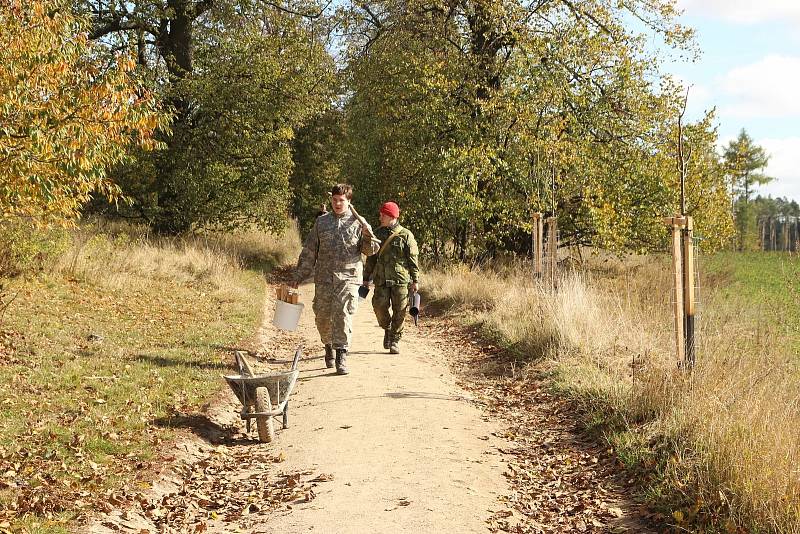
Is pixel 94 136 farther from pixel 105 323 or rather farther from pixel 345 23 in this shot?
pixel 345 23

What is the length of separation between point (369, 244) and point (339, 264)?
1.51 feet

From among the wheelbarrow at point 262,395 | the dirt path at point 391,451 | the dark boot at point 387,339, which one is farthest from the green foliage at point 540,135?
the wheelbarrow at point 262,395

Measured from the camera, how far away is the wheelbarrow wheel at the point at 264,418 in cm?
798

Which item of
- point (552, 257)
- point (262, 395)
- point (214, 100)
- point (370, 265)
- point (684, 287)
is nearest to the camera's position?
point (262, 395)

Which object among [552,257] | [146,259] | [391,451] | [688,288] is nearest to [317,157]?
[146,259]

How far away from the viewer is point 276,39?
2598cm

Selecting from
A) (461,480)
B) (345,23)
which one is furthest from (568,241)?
(461,480)

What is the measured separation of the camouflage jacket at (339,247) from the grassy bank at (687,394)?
262 centimetres

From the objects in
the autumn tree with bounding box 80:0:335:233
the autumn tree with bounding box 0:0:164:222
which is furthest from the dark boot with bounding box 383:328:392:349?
the autumn tree with bounding box 80:0:335:233

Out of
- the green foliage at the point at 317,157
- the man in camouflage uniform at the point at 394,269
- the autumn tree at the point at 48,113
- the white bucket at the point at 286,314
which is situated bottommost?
the white bucket at the point at 286,314

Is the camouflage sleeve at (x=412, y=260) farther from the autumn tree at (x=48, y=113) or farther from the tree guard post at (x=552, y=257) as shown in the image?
the autumn tree at (x=48, y=113)

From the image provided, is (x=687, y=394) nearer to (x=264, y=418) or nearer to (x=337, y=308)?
(x=264, y=418)

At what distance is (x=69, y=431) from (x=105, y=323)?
5.97 m

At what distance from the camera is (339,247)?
10.8m
